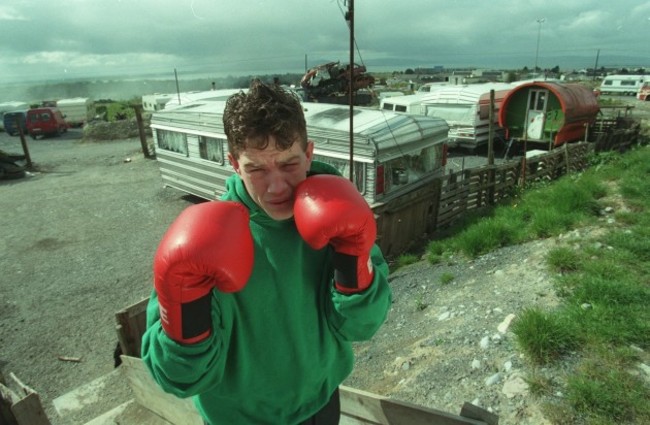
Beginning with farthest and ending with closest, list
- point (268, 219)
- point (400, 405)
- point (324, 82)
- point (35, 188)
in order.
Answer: point (324, 82) → point (35, 188) → point (400, 405) → point (268, 219)

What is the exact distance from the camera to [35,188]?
17.2 meters

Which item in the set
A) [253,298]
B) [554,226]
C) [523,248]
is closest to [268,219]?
[253,298]

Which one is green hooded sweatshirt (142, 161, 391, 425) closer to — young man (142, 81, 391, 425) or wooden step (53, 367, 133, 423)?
young man (142, 81, 391, 425)

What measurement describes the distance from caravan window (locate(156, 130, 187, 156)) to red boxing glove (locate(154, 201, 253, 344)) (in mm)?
11777

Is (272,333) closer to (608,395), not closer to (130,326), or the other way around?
(130,326)

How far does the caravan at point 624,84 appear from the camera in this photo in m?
43.8

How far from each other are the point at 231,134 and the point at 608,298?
4.95 m

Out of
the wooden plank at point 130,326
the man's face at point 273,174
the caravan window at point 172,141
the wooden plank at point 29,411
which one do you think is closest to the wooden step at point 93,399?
the wooden plank at point 130,326

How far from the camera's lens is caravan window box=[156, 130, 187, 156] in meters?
12.9

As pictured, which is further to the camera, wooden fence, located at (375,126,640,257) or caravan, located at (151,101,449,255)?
wooden fence, located at (375,126,640,257)

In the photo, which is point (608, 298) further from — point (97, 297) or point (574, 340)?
point (97, 297)

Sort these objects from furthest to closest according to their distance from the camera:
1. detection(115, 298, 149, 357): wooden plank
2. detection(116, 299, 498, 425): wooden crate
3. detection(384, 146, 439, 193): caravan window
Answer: detection(384, 146, 439, 193): caravan window < detection(115, 298, 149, 357): wooden plank < detection(116, 299, 498, 425): wooden crate

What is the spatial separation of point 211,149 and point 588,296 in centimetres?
981

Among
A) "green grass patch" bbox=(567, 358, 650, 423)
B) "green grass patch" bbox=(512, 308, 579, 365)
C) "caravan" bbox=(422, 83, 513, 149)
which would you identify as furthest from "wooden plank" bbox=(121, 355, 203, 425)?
"caravan" bbox=(422, 83, 513, 149)
